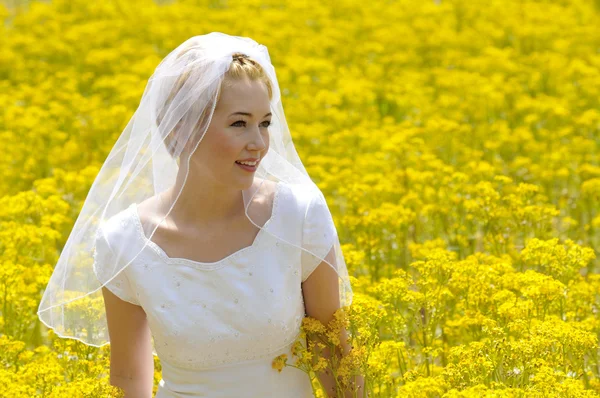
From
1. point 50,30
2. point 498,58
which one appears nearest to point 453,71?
point 498,58

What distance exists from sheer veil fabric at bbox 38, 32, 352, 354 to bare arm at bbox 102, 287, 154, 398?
10cm

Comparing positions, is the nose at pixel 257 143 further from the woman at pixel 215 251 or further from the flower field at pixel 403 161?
the flower field at pixel 403 161

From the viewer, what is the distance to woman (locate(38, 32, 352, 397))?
3160 millimetres

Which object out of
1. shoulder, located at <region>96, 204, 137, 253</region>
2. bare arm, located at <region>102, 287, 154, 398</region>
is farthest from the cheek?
bare arm, located at <region>102, 287, 154, 398</region>

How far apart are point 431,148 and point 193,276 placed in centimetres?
358

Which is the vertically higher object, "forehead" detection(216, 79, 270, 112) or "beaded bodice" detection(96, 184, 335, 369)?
"forehead" detection(216, 79, 270, 112)

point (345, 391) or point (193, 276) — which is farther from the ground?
point (193, 276)

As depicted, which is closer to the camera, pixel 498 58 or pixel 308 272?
pixel 308 272

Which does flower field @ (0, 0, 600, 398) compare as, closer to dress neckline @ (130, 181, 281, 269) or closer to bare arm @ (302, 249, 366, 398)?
bare arm @ (302, 249, 366, 398)

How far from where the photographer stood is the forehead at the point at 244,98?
3127 millimetres

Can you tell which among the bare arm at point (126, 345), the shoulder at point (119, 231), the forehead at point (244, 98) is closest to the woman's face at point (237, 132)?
the forehead at point (244, 98)

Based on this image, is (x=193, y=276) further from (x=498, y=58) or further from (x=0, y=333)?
(x=498, y=58)

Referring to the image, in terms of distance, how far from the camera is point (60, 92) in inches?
317

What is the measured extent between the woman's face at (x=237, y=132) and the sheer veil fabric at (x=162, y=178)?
0.04 m
